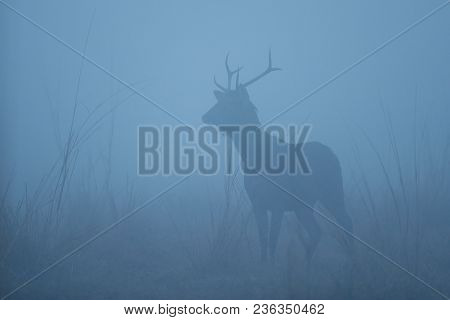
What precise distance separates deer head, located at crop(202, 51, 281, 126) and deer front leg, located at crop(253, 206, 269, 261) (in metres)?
0.85

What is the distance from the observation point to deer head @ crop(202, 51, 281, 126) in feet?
12.3

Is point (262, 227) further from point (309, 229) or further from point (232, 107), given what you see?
point (232, 107)

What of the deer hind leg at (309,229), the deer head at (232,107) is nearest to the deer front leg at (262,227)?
the deer hind leg at (309,229)

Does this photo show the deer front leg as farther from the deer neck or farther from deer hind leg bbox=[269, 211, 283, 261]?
the deer neck

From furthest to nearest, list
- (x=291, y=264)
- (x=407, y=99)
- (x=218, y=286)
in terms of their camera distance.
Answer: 1. (x=407, y=99)
2. (x=218, y=286)
3. (x=291, y=264)

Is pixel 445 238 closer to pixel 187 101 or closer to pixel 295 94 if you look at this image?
pixel 295 94

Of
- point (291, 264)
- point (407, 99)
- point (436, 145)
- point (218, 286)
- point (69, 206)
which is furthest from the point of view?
point (407, 99)

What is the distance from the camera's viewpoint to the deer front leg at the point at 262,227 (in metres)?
3.40

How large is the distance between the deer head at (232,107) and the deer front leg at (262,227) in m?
0.85

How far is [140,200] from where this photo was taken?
3.79 m

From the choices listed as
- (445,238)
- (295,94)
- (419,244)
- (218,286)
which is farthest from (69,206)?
(445,238)

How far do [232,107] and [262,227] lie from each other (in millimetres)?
1149

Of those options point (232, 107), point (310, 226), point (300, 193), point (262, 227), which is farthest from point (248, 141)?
point (310, 226)

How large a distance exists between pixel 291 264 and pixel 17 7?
133 inches
